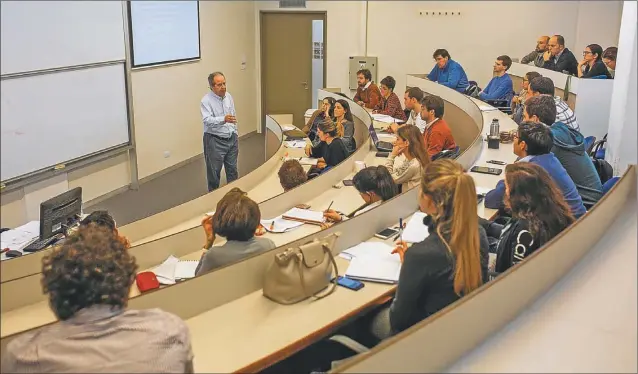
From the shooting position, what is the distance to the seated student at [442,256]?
2371mm

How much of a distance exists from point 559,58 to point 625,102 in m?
4.63

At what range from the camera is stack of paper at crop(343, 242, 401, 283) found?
2828mm

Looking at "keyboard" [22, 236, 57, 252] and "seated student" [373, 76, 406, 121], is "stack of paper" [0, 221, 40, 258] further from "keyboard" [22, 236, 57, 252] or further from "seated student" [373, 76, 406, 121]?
"seated student" [373, 76, 406, 121]

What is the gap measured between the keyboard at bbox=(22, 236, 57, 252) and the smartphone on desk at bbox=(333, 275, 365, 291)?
5.46 feet

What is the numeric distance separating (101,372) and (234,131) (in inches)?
217

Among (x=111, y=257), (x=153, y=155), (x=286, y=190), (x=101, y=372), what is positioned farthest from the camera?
(x=153, y=155)

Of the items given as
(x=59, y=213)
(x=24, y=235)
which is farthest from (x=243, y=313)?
(x=24, y=235)

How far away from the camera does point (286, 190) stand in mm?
4449

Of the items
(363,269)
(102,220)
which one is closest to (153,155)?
(102,220)

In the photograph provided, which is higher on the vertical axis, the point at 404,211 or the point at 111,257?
the point at 111,257

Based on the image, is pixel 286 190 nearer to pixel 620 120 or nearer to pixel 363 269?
pixel 363 269

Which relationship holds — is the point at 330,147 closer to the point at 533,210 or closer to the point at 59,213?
the point at 59,213

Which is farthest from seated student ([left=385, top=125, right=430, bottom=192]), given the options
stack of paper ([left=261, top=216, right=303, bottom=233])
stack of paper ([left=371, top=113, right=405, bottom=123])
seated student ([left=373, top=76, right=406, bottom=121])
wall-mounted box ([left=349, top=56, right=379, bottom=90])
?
wall-mounted box ([left=349, top=56, right=379, bottom=90])

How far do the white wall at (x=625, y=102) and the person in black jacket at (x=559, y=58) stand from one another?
3.78 metres
